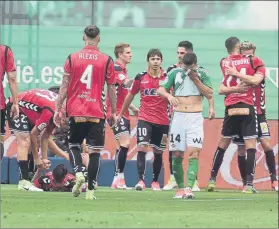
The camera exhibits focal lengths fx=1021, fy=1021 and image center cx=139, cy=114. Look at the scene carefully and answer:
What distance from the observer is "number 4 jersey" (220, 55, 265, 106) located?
15148 mm

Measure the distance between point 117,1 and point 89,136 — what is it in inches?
592

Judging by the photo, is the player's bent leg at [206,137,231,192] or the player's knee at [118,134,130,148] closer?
the player's bent leg at [206,137,231,192]

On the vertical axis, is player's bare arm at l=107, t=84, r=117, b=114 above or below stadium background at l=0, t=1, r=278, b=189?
below

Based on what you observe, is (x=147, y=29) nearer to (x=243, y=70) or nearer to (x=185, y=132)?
(x=243, y=70)

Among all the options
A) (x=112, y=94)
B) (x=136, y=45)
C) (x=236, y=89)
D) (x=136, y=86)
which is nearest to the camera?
(x=112, y=94)

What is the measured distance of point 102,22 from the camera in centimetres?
2612

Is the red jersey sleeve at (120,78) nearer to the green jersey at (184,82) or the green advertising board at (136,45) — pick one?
the green jersey at (184,82)

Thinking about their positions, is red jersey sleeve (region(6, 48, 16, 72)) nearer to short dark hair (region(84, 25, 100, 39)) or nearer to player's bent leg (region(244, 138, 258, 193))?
short dark hair (region(84, 25, 100, 39))

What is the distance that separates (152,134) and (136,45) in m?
9.62

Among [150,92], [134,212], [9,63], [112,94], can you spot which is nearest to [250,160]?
[150,92]

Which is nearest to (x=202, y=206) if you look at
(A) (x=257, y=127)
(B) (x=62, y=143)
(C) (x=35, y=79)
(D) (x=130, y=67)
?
(A) (x=257, y=127)

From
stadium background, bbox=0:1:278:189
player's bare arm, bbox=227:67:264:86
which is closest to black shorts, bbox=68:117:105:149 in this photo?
player's bare arm, bbox=227:67:264:86

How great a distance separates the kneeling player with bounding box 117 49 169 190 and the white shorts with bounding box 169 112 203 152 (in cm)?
325

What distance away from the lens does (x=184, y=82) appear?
12.8m
